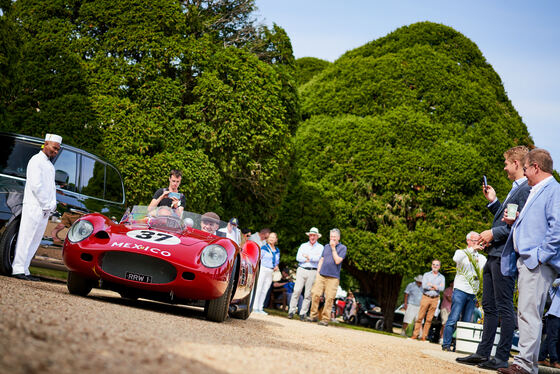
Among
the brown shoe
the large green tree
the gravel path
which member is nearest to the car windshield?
the gravel path

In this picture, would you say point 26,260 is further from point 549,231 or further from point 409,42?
point 409,42

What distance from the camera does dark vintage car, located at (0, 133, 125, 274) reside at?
7270mm

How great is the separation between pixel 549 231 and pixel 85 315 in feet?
13.0

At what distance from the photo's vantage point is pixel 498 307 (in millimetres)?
6141

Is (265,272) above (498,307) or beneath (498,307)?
beneath

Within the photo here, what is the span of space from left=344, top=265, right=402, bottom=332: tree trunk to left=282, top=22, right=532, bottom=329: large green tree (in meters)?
0.04

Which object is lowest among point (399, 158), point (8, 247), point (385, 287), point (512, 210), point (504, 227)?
point (385, 287)

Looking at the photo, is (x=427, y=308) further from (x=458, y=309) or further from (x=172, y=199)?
(x=172, y=199)

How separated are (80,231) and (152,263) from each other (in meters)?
0.90

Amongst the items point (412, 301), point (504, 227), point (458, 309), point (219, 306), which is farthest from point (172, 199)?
point (412, 301)

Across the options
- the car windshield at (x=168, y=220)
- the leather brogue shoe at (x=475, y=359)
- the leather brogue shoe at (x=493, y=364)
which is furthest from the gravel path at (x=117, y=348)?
the car windshield at (x=168, y=220)

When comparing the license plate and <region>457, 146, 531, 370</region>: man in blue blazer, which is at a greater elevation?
<region>457, 146, 531, 370</region>: man in blue blazer

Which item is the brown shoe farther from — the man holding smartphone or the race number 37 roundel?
the man holding smartphone

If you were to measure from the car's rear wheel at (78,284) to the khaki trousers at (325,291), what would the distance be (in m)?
6.18
